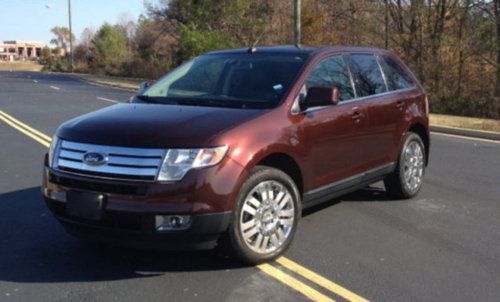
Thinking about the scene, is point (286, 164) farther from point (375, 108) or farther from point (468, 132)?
point (468, 132)

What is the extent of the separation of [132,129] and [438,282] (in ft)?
8.05

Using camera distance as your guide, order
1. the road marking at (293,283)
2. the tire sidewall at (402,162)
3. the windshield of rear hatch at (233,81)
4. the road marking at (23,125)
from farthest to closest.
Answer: the road marking at (23,125), the tire sidewall at (402,162), the windshield of rear hatch at (233,81), the road marking at (293,283)

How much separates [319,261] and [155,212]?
143 cm

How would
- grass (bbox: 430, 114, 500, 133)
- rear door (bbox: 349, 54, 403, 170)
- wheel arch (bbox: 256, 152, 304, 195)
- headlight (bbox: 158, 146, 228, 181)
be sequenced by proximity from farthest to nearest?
grass (bbox: 430, 114, 500, 133)
rear door (bbox: 349, 54, 403, 170)
wheel arch (bbox: 256, 152, 304, 195)
headlight (bbox: 158, 146, 228, 181)

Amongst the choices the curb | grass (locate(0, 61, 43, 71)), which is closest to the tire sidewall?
the curb

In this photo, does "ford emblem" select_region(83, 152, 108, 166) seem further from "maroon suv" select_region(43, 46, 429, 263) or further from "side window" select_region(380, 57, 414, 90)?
"side window" select_region(380, 57, 414, 90)

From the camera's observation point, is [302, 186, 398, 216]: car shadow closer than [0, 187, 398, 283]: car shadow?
No

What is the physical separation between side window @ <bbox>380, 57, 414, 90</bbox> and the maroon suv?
46cm

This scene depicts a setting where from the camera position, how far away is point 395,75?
6922 mm

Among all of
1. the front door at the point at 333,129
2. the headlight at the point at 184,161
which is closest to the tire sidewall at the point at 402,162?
the front door at the point at 333,129

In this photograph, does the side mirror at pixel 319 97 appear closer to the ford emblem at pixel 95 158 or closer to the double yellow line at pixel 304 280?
Result: the double yellow line at pixel 304 280

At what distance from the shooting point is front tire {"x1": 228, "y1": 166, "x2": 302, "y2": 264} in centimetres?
455

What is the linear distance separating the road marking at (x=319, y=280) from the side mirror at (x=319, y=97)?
128 centimetres

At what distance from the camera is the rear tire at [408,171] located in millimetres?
6719
